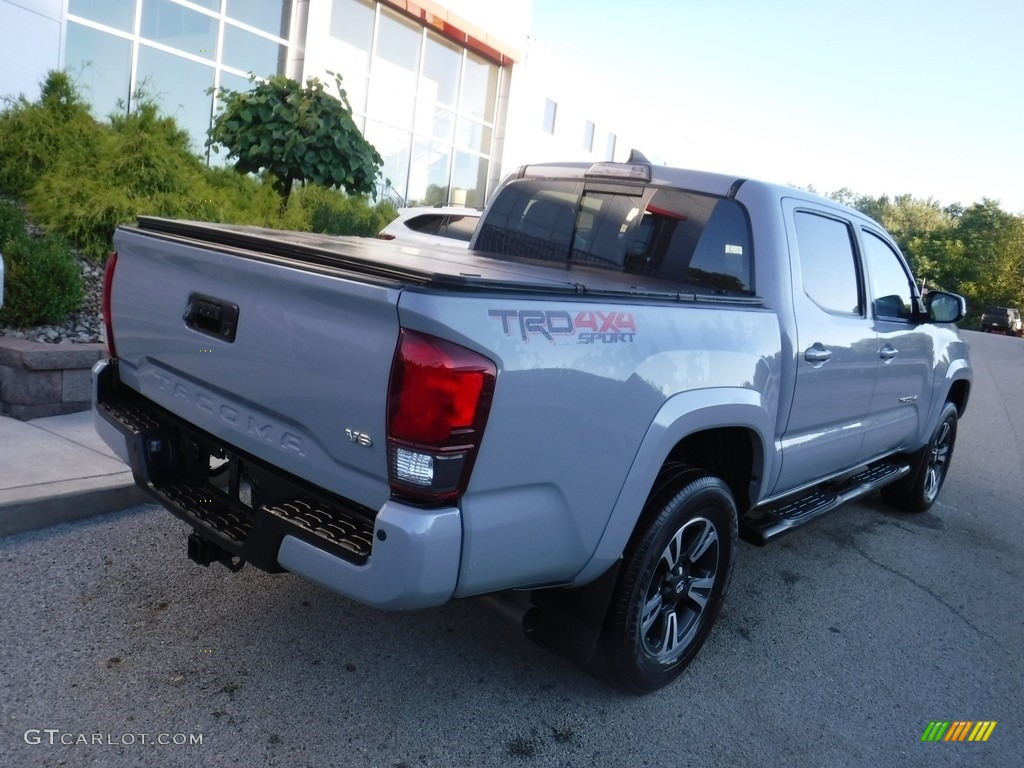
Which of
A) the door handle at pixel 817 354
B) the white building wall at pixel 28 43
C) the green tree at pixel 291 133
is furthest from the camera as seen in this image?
the white building wall at pixel 28 43

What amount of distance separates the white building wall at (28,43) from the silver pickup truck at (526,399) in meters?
7.49

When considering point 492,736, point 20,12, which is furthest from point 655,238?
point 20,12

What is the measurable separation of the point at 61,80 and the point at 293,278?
338 inches

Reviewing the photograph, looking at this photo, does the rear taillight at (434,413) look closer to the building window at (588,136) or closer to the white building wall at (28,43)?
the white building wall at (28,43)

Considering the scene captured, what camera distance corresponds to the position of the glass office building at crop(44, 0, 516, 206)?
1217 cm

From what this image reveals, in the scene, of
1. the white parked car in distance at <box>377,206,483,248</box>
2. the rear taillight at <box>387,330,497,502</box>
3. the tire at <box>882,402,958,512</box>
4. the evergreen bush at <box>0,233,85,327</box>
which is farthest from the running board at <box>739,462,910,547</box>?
the white parked car in distance at <box>377,206,483,248</box>

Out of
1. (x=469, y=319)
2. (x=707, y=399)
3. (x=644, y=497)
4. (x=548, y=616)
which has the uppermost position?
(x=469, y=319)

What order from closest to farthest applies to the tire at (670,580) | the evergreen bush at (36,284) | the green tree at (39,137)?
1. the tire at (670,580)
2. the evergreen bush at (36,284)
3. the green tree at (39,137)

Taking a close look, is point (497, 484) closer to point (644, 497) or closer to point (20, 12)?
point (644, 497)

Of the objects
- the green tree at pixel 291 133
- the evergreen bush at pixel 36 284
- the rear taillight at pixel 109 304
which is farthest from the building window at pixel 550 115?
the rear taillight at pixel 109 304

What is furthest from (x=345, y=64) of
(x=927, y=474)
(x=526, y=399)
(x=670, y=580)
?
(x=526, y=399)

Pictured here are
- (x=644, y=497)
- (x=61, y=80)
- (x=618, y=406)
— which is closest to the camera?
(x=618, y=406)

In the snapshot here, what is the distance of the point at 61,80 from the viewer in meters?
A: 9.44

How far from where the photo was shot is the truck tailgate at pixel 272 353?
2398 mm
